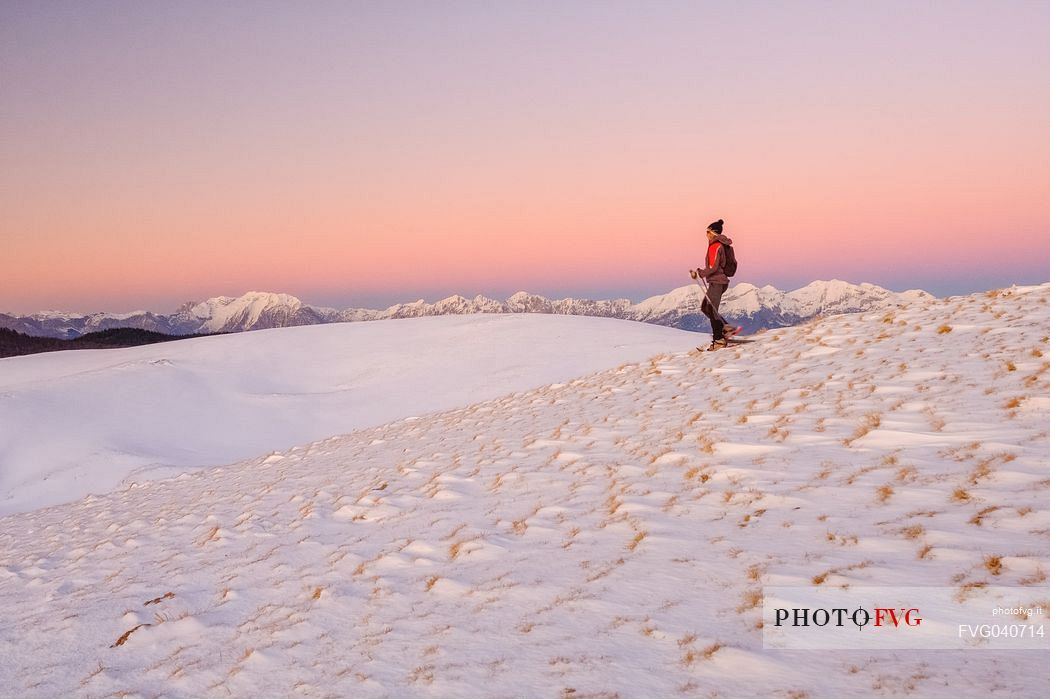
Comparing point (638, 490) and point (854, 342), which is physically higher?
point (854, 342)

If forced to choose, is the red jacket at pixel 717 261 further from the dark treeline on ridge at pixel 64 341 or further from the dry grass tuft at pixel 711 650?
the dark treeline on ridge at pixel 64 341

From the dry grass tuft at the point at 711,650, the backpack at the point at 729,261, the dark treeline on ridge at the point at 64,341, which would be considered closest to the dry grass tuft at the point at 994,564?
the dry grass tuft at the point at 711,650

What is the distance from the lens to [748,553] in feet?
14.8

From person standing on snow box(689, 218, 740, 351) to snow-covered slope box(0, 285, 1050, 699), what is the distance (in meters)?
4.07

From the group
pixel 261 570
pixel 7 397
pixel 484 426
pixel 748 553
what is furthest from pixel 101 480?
pixel 748 553

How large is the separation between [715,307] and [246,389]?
892 inches

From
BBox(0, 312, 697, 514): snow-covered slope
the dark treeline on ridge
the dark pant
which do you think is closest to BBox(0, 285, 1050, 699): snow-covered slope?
the dark pant

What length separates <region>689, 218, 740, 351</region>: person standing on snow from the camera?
13.8 metres

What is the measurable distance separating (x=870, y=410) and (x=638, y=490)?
11.1ft

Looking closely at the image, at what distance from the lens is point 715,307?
14.1 meters

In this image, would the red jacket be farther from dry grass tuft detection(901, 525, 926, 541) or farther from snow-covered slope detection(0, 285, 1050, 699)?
dry grass tuft detection(901, 525, 926, 541)

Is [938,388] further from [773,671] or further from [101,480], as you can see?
[101,480]

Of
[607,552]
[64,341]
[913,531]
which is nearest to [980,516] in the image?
[913,531]

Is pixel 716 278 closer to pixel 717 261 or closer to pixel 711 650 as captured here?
pixel 717 261
